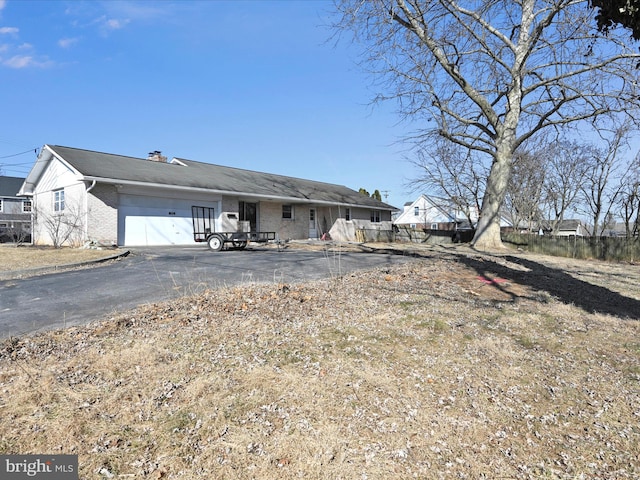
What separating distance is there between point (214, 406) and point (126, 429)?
0.54 meters

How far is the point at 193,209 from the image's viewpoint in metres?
17.7

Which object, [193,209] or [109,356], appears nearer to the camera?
[109,356]

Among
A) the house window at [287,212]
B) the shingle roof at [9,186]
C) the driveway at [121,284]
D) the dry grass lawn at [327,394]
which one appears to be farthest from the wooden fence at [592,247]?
the shingle roof at [9,186]

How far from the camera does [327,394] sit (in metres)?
2.74

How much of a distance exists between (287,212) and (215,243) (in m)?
10.1

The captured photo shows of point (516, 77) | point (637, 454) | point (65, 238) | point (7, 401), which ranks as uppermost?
point (516, 77)

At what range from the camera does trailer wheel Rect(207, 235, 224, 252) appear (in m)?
13.4

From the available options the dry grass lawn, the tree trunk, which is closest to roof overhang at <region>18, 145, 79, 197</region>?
the dry grass lawn

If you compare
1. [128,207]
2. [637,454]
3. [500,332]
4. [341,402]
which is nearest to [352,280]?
[500,332]

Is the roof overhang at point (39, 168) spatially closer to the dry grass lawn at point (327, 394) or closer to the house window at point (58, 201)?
the house window at point (58, 201)

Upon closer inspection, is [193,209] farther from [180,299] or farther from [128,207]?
[180,299]

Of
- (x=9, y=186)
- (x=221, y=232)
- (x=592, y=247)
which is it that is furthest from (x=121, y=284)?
(x=9, y=186)

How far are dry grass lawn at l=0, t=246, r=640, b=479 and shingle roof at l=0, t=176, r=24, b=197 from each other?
44.6 meters

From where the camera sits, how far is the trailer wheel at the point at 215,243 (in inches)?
530
